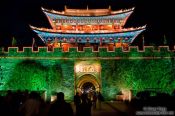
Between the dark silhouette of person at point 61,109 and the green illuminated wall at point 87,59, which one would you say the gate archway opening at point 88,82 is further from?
the dark silhouette of person at point 61,109

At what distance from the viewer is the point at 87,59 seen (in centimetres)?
2242

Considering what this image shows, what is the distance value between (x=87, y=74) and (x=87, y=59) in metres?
1.07

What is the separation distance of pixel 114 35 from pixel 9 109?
764 inches

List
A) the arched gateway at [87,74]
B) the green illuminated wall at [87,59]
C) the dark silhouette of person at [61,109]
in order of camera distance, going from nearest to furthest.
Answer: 1. the dark silhouette of person at [61,109]
2. the green illuminated wall at [87,59]
3. the arched gateway at [87,74]

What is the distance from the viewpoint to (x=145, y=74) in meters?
22.2

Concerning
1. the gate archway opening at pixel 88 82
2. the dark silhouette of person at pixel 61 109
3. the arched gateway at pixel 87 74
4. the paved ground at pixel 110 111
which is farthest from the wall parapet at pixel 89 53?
the dark silhouette of person at pixel 61 109

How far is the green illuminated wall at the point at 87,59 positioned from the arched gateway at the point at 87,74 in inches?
11.5

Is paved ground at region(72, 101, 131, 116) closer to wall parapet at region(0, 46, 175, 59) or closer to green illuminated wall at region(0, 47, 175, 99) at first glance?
green illuminated wall at region(0, 47, 175, 99)

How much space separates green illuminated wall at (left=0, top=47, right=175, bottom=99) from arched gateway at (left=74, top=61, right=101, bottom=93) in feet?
0.96

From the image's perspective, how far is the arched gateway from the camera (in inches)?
882

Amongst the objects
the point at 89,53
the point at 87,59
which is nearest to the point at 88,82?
the point at 87,59

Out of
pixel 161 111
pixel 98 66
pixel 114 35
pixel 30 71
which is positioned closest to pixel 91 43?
pixel 114 35

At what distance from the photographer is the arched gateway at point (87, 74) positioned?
2239cm

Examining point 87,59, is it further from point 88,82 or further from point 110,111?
point 110,111
